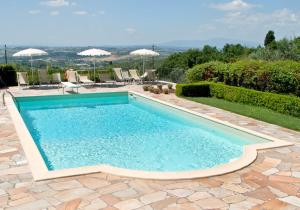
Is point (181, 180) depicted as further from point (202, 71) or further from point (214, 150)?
point (202, 71)

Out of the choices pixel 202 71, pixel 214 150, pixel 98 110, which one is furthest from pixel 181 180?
pixel 202 71

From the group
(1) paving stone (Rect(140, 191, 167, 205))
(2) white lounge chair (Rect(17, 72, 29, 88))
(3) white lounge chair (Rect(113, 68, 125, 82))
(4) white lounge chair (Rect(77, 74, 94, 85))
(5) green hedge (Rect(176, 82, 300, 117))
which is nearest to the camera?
(1) paving stone (Rect(140, 191, 167, 205))

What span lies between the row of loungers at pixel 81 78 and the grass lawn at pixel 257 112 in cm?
609

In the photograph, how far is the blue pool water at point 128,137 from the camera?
844 centimetres

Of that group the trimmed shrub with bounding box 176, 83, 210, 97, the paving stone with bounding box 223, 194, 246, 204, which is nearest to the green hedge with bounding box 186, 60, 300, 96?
the trimmed shrub with bounding box 176, 83, 210, 97

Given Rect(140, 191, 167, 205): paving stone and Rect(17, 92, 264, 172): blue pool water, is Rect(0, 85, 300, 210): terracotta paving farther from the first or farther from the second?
Rect(17, 92, 264, 172): blue pool water

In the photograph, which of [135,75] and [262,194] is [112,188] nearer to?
[262,194]

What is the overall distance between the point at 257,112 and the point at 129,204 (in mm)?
8300

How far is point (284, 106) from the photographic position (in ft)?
40.0

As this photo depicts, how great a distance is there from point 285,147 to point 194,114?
4471 millimetres

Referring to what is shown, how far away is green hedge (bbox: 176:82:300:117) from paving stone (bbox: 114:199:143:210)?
8.28 metres

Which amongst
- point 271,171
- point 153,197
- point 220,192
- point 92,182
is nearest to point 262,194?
point 220,192

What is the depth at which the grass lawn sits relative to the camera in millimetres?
10727

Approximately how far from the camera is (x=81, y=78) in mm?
19703
